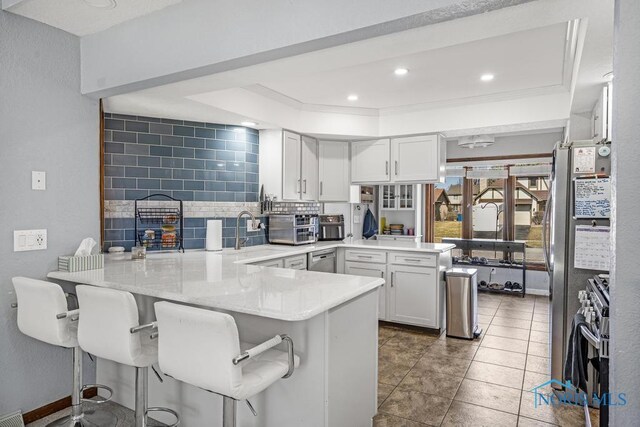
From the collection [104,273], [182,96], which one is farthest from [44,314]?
[182,96]

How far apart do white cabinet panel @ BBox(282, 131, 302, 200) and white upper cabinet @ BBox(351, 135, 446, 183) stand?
0.89 metres

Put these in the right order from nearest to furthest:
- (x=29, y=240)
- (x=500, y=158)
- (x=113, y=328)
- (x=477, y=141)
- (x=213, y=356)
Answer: (x=213, y=356)
(x=113, y=328)
(x=29, y=240)
(x=477, y=141)
(x=500, y=158)

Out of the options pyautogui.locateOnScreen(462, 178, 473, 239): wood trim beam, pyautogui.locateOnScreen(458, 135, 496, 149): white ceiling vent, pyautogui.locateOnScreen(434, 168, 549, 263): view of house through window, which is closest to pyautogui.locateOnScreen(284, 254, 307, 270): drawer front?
pyautogui.locateOnScreen(458, 135, 496, 149): white ceiling vent

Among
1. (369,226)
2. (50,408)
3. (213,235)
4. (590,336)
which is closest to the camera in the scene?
(590,336)

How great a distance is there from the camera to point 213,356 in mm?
1501

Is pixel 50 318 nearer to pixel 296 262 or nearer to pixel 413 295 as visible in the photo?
pixel 296 262

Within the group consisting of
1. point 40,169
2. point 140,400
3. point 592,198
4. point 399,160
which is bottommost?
point 140,400

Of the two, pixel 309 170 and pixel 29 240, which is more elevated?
pixel 309 170

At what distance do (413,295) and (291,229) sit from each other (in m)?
1.49

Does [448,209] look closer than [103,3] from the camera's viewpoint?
No

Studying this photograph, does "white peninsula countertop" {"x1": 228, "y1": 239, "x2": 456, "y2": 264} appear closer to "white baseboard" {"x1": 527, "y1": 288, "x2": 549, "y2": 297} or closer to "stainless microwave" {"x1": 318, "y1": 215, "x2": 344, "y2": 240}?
"stainless microwave" {"x1": 318, "y1": 215, "x2": 344, "y2": 240}

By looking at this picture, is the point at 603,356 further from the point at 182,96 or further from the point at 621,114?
the point at 182,96

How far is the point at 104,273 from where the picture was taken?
2.46 meters

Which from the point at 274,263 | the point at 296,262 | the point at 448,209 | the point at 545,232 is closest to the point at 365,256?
the point at 296,262
